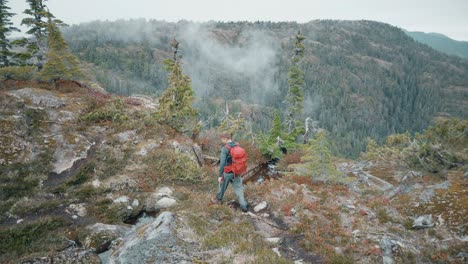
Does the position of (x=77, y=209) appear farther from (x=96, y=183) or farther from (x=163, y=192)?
(x=163, y=192)

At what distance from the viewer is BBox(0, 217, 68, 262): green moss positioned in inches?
380

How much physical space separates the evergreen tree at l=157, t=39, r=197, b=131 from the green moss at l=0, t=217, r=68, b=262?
12.0 m

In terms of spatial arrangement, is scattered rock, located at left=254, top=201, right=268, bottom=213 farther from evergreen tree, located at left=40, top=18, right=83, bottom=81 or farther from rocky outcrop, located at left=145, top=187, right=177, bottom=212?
evergreen tree, located at left=40, top=18, right=83, bottom=81

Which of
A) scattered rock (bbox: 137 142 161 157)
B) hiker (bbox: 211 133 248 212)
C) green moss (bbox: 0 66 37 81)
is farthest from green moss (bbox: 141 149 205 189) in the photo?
green moss (bbox: 0 66 37 81)

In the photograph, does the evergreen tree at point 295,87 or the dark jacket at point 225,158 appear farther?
the evergreen tree at point 295,87

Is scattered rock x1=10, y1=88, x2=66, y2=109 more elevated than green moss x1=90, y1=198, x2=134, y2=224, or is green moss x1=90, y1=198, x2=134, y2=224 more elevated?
scattered rock x1=10, y1=88, x2=66, y2=109

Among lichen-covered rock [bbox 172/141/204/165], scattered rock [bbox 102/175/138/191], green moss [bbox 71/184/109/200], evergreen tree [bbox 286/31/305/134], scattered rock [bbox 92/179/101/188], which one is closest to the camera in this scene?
green moss [bbox 71/184/109/200]

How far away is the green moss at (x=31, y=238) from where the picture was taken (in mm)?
9664

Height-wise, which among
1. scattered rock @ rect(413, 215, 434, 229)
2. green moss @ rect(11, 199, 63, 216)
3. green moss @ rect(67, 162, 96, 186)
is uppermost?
scattered rock @ rect(413, 215, 434, 229)

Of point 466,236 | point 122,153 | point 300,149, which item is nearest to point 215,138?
point 300,149

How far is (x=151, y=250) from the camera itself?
8.41 metres

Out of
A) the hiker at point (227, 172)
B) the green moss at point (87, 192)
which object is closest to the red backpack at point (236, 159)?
the hiker at point (227, 172)

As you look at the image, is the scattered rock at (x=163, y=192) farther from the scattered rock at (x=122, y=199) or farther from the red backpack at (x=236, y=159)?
the red backpack at (x=236, y=159)

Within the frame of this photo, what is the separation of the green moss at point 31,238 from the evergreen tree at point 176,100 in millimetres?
12014
